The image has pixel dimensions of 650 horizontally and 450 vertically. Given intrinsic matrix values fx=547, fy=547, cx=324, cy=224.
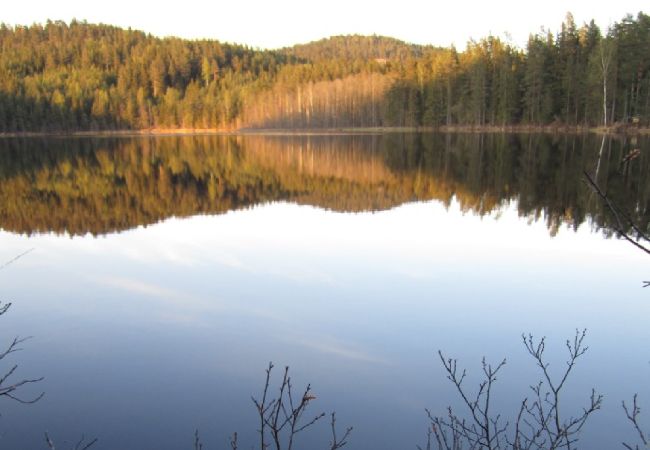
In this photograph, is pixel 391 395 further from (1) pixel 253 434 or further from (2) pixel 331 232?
(2) pixel 331 232

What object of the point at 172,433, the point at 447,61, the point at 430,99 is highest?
the point at 447,61

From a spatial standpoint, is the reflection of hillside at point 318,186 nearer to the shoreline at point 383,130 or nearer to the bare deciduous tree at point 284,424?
the bare deciduous tree at point 284,424

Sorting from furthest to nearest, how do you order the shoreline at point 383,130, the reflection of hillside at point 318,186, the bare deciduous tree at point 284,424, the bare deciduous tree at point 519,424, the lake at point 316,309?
the shoreline at point 383,130 → the reflection of hillside at point 318,186 → the lake at point 316,309 → the bare deciduous tree at point 519,424 → the bare deciduous tree at point 284,424

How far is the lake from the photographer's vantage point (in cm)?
602

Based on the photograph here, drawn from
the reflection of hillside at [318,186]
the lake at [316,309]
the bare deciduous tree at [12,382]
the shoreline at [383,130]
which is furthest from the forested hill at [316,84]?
the bare deciduous tree at [12,382]

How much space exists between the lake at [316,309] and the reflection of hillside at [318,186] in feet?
0.84

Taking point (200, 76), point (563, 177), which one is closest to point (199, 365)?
point (563, 177)

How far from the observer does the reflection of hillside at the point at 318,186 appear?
17.8 meters

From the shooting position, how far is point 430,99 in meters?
74.8

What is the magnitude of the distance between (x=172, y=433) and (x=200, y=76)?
163597 mm

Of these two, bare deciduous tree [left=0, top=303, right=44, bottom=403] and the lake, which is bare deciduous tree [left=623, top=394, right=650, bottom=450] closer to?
the lake

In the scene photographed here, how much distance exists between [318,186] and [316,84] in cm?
7979

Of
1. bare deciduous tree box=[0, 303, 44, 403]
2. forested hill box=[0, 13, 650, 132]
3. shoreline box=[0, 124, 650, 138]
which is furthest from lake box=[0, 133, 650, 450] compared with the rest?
forested hill box=[0, 13, 650, 132]

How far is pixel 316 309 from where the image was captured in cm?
908
